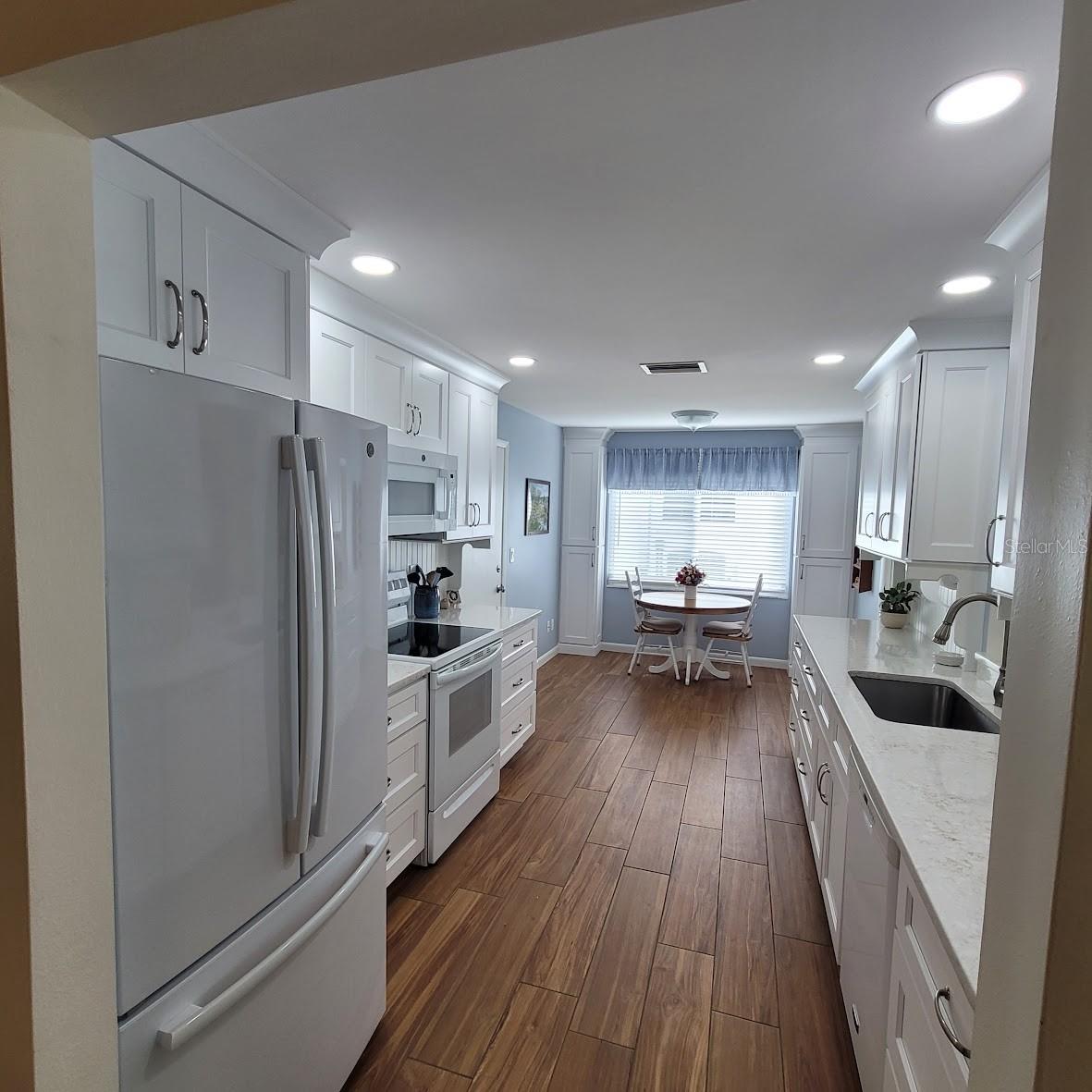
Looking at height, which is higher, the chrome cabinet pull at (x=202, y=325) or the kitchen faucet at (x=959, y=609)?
the chrome cabinet pull at (x=202, y=325)

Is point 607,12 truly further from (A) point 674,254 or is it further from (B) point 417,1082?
(B) point 417,1082

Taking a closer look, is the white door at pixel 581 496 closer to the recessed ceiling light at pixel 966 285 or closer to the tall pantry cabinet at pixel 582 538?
the tall pantry cabinet at pixel 582 538

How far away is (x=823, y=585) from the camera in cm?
581

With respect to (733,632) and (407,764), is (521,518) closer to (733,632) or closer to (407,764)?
(733,632)

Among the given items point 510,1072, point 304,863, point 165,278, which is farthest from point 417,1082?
point 165,278

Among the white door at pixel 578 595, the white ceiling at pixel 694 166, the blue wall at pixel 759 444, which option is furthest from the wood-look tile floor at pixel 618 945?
the white door at pixel 578 595

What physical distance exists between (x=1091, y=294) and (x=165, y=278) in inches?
63.3

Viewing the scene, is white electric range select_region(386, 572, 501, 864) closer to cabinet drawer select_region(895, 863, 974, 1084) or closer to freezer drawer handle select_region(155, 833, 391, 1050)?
freezer drawer handle select_region(155, 833, 391, 1050)

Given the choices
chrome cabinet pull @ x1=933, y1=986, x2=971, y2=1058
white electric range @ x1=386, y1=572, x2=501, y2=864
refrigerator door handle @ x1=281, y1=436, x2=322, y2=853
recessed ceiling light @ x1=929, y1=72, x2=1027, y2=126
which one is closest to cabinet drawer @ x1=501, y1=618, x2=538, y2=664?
white electric range @ x1=386, y1=572, x2=501, y2=864

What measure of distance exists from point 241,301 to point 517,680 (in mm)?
2556

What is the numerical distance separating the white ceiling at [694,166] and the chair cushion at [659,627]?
11.3 ft

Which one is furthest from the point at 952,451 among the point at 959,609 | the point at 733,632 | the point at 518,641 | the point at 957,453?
the point at 733,632

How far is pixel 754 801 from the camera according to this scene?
3.33 m

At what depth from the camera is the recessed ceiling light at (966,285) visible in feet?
6.74
